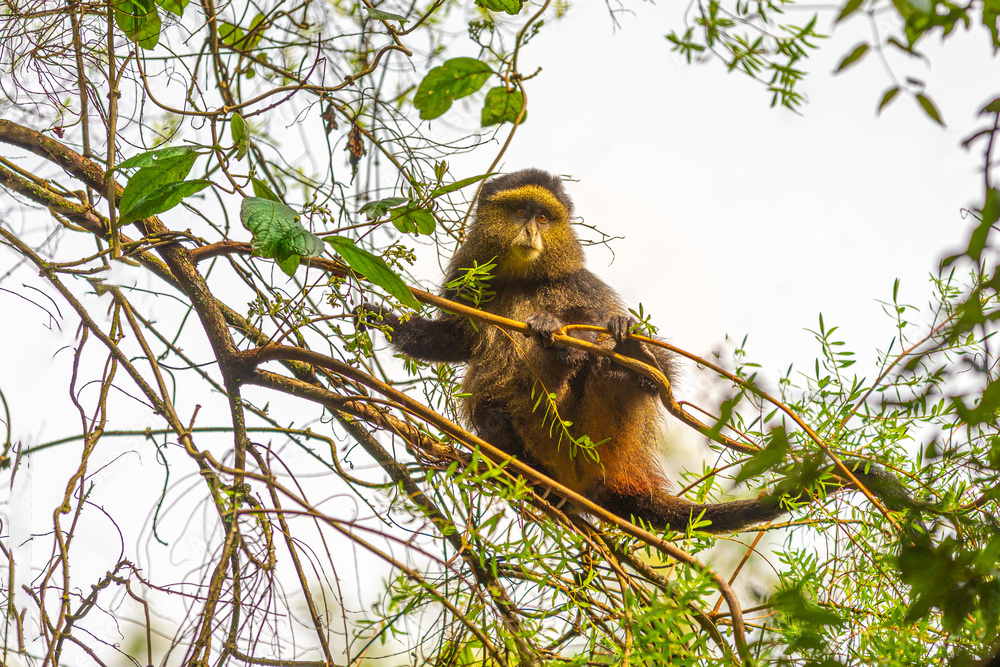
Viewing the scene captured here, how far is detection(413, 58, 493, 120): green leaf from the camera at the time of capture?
7.91ft

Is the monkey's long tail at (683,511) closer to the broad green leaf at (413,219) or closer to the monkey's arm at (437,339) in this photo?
the monkey's arm at (437,339)

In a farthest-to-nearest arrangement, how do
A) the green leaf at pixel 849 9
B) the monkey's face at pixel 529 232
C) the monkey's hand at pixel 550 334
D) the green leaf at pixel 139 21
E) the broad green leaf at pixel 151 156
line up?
the monkey's face at pixel 529 232 → the monkey's hand at pixel 550 334 → the green leaf at pixel 139 21 → the broad green leaf at pixel 151 156 → the green leaf at pixel 849 9

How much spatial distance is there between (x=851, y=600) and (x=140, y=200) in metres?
2.51

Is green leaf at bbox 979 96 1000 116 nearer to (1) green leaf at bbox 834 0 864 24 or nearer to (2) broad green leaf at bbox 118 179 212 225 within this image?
(1) green leaf at bbox 834 0 864 24

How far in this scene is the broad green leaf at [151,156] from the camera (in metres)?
1.94

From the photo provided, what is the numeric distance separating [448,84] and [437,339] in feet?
4.69

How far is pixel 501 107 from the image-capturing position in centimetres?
286

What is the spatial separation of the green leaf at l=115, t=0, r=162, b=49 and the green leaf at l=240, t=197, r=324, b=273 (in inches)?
26.8

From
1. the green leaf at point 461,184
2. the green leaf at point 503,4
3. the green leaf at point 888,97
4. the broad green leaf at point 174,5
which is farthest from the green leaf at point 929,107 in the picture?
the broad green leaf at point 174,5

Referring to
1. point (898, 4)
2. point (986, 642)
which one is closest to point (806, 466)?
point (986, 642)

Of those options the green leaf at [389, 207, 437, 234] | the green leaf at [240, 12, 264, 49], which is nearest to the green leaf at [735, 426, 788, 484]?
the green leaf at [389, 207, 437, 234]

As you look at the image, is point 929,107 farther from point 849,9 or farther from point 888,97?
point 849,9

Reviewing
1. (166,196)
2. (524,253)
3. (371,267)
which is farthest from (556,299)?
(166,196)

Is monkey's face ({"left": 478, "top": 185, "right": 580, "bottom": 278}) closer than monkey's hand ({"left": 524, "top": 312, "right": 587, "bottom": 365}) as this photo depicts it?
No
